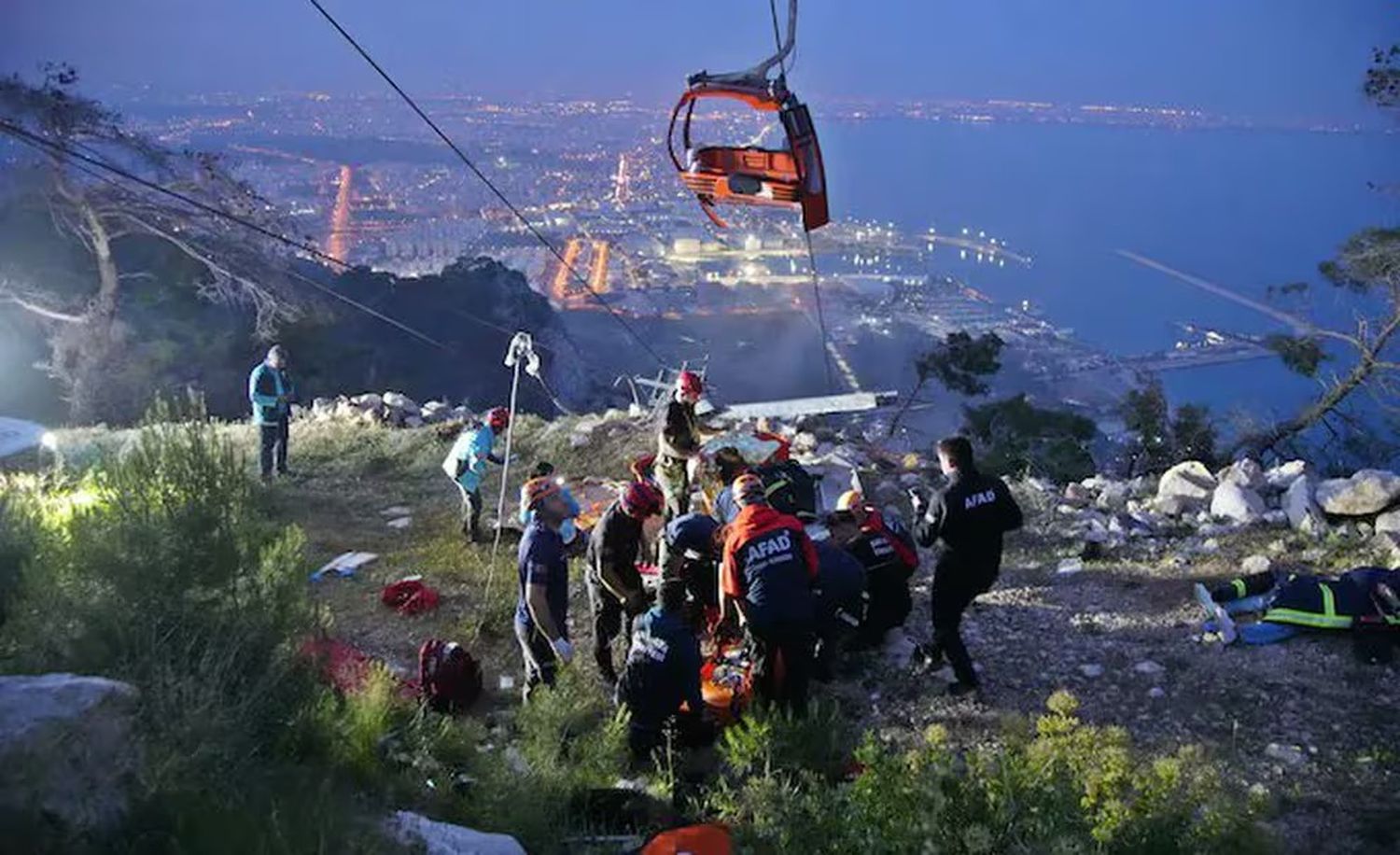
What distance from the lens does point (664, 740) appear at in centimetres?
538

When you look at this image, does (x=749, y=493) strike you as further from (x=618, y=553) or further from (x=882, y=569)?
(x=882, y=569)

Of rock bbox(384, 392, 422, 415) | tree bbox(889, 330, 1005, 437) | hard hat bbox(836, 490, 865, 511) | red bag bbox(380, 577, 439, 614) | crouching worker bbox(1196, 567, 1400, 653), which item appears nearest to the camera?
A: crouching worker bbox(1196, 567, 1400, 653)

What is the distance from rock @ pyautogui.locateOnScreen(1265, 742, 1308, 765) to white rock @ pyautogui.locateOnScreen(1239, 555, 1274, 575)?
276cm

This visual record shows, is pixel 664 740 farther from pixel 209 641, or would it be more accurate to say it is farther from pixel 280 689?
pixel 209 641

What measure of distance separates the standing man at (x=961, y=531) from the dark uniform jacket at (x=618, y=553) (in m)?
1.89

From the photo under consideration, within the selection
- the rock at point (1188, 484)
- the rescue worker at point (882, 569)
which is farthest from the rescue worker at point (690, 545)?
the rock at point (1188, 484)

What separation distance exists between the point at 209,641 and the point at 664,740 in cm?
255

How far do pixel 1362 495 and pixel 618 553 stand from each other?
7.54 metres

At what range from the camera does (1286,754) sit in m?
5.22

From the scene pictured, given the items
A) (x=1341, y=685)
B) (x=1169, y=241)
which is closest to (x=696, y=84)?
(x=1341, y=685)

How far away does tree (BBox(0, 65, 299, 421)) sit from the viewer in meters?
17.0

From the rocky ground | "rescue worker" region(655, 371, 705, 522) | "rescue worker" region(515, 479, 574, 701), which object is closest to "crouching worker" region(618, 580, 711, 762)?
"rescue worker" region(515, 479, 574, 701)

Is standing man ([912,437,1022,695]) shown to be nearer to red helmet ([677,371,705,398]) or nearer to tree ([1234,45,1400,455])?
red helmet ([677,371,705,398])

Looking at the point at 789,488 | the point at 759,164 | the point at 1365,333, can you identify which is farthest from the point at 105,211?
the point at 1365,333
